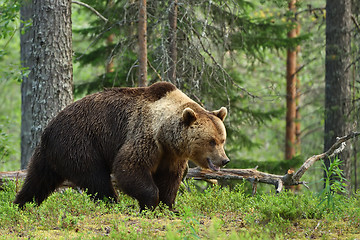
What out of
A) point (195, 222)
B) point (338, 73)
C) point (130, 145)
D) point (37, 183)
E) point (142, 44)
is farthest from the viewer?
point (338, 73)

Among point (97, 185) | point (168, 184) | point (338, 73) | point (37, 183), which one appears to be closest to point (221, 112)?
point (168, 184)

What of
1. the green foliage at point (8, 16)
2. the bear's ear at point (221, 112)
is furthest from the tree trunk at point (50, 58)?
the bear's ear at point (221, 112)

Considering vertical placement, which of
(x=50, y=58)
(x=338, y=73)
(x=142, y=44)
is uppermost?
(x=142, y=44)

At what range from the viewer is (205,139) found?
6.60 metres

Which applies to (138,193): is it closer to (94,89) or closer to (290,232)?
(290,232)

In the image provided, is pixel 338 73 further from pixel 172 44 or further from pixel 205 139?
pixel 205 139

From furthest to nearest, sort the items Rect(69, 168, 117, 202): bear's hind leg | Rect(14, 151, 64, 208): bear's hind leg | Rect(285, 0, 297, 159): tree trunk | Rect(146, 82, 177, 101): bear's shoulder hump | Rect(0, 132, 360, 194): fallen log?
1. Rect(285, 0, 297, 159): tree trunk
2. Rect(0, 132, 360, 194): fallen log
3. Rect(146, 82, 177, 101): bear's shoulder hump
4. Rect(14, 151, 64, 208): bear's hind leg
5. Rect(69, 168, 117, 202): bear's hind leg

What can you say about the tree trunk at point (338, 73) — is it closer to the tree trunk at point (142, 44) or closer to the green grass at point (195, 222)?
the tree trunk at point (142, 44)

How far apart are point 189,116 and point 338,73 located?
21.1ft

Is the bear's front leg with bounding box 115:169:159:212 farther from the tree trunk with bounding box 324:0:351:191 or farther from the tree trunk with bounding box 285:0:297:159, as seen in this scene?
the tree trunk with bounding box 285:0:297:159

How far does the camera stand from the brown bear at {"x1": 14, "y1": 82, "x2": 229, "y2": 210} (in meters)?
6.62

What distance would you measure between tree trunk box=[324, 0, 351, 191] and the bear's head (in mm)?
5716

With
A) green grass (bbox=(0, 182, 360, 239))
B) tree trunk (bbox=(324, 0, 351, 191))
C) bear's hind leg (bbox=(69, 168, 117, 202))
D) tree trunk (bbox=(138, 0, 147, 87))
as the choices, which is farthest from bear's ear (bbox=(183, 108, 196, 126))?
tree trunk (bbox=(324, 0, 351, 191))

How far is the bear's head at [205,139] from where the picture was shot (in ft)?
21.5
